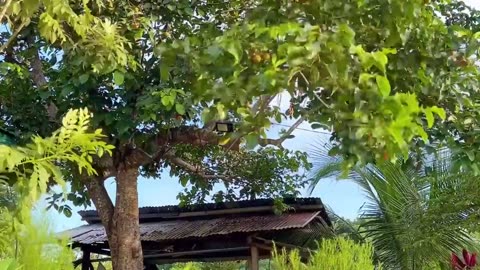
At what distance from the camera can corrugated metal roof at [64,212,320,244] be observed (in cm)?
730

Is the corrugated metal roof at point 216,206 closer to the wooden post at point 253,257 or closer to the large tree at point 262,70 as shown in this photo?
the wooden post at point 253,257

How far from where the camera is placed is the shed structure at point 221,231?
7500 millimetres

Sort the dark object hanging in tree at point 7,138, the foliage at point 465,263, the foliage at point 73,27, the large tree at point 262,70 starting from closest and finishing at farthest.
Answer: the large tree at point 262,70, the foliage at point 73,27, the dark object hanging in tree at point 7,138, the foliage at point 465,263

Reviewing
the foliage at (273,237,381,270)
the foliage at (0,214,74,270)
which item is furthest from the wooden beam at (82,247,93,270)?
the foliage at (0,214,74,270)

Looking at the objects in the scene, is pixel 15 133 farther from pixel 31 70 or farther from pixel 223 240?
pixel 223 240

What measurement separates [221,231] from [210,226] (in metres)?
0.36

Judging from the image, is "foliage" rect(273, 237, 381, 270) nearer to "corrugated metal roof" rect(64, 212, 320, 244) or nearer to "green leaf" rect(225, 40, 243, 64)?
"green leaf" rect(225, 40, 243, 64)

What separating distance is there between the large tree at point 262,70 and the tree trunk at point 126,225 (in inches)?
22.2

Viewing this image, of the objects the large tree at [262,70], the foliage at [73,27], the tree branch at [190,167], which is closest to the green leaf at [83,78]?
the large tree at [262,70]

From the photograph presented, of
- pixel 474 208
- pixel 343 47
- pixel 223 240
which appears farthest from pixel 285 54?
pixel 223 240

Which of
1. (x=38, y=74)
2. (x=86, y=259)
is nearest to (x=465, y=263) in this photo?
(x=38, y=74)

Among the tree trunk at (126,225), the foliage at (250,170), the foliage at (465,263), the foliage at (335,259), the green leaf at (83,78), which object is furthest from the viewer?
the foliage at (250,170)

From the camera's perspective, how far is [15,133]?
4.94 meters

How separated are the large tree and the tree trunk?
0.56m
